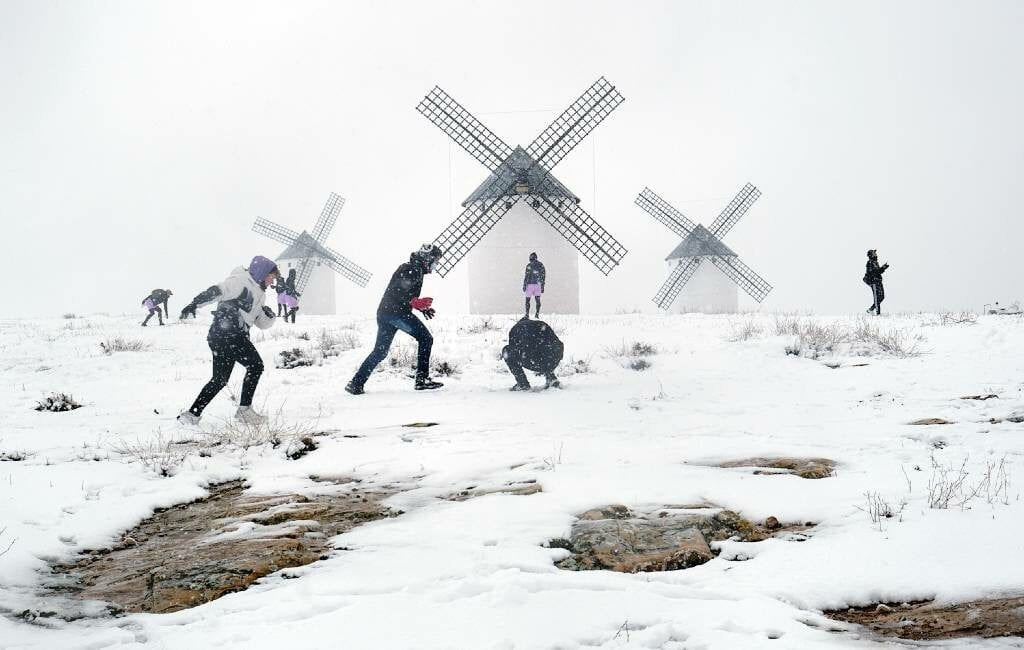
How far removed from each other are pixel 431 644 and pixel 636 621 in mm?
757

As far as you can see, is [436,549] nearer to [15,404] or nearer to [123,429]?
[123,429]

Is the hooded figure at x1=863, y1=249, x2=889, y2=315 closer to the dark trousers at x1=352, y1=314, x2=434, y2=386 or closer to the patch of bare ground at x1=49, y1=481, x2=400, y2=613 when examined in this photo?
the dark trousers at x1=352, y1=314, x2=434, y2=386

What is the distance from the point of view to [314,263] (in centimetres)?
3366

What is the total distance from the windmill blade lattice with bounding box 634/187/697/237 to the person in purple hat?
25.8 m

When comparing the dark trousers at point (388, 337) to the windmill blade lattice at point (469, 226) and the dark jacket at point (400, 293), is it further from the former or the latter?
the windmill blade lattice at point (469, 226)

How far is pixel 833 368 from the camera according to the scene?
31.2 feet

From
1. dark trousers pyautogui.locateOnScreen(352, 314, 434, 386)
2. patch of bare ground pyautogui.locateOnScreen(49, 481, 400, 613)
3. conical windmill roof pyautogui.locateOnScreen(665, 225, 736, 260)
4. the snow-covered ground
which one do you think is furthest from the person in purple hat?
conical windmill roof pyautogui.locateOnScreen(665, 225, 736, 260)

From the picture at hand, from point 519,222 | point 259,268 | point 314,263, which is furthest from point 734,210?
point 259,268

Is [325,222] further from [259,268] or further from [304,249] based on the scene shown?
[259,268]

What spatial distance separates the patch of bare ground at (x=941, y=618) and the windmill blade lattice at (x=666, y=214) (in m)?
29.1

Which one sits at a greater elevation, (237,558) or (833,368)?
(833,368)

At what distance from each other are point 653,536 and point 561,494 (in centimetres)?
76

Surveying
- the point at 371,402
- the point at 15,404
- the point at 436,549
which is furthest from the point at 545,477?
the point at 15,404

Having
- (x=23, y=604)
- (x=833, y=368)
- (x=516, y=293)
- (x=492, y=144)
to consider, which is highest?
(x=492, y=144)
